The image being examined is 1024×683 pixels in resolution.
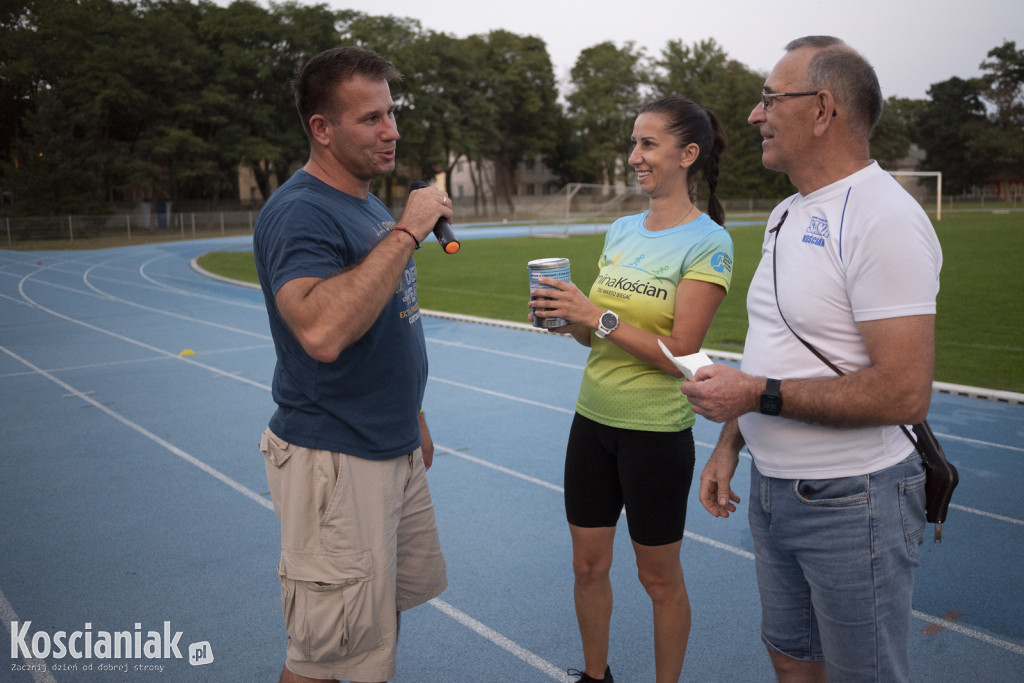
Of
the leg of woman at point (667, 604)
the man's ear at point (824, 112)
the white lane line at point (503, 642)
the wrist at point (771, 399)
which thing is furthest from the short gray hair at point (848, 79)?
the white lane line at point (503, 642)

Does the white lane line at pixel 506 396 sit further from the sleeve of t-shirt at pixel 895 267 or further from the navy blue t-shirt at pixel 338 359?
the sleeve of t-shirt at pixel 895 267

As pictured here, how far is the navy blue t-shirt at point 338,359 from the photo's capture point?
218 centimetres

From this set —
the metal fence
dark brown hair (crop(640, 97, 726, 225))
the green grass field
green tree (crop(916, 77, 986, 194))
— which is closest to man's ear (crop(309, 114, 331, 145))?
dark brown hair (crop(640, 97, 726, 225))

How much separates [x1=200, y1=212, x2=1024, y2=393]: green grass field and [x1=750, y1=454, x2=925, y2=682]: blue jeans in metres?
6.82

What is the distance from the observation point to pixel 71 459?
20.5ft

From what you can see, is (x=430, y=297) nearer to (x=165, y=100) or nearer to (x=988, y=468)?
(x=988, y=468)

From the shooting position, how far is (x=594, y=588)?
2.96 m

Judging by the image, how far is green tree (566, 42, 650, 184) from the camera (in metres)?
67.2

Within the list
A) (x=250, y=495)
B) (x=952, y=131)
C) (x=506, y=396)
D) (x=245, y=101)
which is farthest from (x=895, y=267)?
(x=952, y=131)

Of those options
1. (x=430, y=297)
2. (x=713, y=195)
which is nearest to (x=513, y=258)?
(x=430, y=297)

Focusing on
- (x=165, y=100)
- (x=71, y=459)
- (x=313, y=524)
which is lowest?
(x=71, y=459)

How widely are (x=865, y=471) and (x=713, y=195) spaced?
5.09 feet

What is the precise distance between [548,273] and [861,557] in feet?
4.02

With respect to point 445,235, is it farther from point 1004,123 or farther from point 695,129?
point 1004,123
